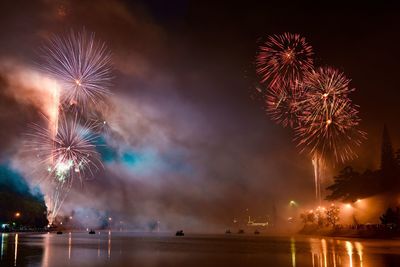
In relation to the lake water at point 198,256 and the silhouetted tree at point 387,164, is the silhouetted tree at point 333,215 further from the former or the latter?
the lake water at point 198,256

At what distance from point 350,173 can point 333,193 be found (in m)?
9.62

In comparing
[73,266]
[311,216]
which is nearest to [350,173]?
[311,216]

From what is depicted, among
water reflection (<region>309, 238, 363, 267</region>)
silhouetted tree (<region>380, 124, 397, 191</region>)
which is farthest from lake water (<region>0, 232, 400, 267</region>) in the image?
silhouetted tree (<region>380, 124, 397, 191</region>)

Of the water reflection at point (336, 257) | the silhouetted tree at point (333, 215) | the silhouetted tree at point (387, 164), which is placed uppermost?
the silhouetted tree at point (387, 164)

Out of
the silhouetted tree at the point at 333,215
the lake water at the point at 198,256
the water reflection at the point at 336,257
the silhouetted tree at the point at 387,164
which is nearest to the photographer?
the water reflection at the point at 336,257

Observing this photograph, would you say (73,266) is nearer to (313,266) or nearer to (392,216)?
(313,266)

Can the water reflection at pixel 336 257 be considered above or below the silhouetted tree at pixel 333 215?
below

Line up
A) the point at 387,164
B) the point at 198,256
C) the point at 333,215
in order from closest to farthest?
the point at 198,256 < the point at 387,164 < the point at 333,215

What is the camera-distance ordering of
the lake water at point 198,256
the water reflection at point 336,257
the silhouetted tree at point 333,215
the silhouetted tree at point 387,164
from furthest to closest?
the silhouetted tree at point 333,215, the silhouetted tree at point 387,164, the lake water at point 198,256, the water reflection at point 336,257

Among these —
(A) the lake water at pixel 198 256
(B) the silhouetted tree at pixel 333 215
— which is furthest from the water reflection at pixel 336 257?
(B) the silhouetted tree at pixel 333 215

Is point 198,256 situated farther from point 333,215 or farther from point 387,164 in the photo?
point 387,164

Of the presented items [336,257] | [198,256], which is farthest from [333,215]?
[336,257]

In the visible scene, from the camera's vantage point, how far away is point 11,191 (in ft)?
502

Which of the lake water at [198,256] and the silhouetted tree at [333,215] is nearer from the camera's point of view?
the lake water at [198,256]
